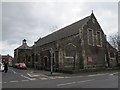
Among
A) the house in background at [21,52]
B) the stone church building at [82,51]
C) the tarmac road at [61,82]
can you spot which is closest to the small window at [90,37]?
the stone church building at [82,51]

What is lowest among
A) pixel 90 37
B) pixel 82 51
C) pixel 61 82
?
pixel 61 82

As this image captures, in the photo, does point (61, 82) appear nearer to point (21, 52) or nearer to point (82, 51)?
point (82, 51)

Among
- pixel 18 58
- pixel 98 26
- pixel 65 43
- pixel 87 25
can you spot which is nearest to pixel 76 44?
pixel 65 43

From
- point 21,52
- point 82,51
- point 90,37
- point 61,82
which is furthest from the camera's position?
point 21,52

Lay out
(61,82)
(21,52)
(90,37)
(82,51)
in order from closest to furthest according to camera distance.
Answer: (61,82)
(82,51)
(90,37)
(21,52)

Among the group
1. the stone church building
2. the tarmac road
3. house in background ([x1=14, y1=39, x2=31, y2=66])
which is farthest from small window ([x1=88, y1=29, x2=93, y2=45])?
house in background ([x1=14, y1=39, x2=31, y2=66])

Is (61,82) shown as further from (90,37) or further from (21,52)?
(21,52)

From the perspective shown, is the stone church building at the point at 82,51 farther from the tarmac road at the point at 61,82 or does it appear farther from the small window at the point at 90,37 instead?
the tarmac road at the point at 61,82

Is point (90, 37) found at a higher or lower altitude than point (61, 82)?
higher

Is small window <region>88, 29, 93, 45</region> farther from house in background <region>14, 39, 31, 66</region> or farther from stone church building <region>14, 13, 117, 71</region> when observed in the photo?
house in background <region>14, 39, 31, 66</region>

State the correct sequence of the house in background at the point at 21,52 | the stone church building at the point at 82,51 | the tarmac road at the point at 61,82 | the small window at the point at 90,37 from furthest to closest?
the house in background at the point at 21,52 → the small window at the point at 90,37 → the stone church building at the point at 82,51 → the tarmac road at the point at 61,82

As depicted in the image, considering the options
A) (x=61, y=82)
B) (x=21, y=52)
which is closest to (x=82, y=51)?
(x=61, y=82)

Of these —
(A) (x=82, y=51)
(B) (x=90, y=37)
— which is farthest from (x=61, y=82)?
(B) (x=90, y=37)

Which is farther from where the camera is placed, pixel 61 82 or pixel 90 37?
pixel 90 37
